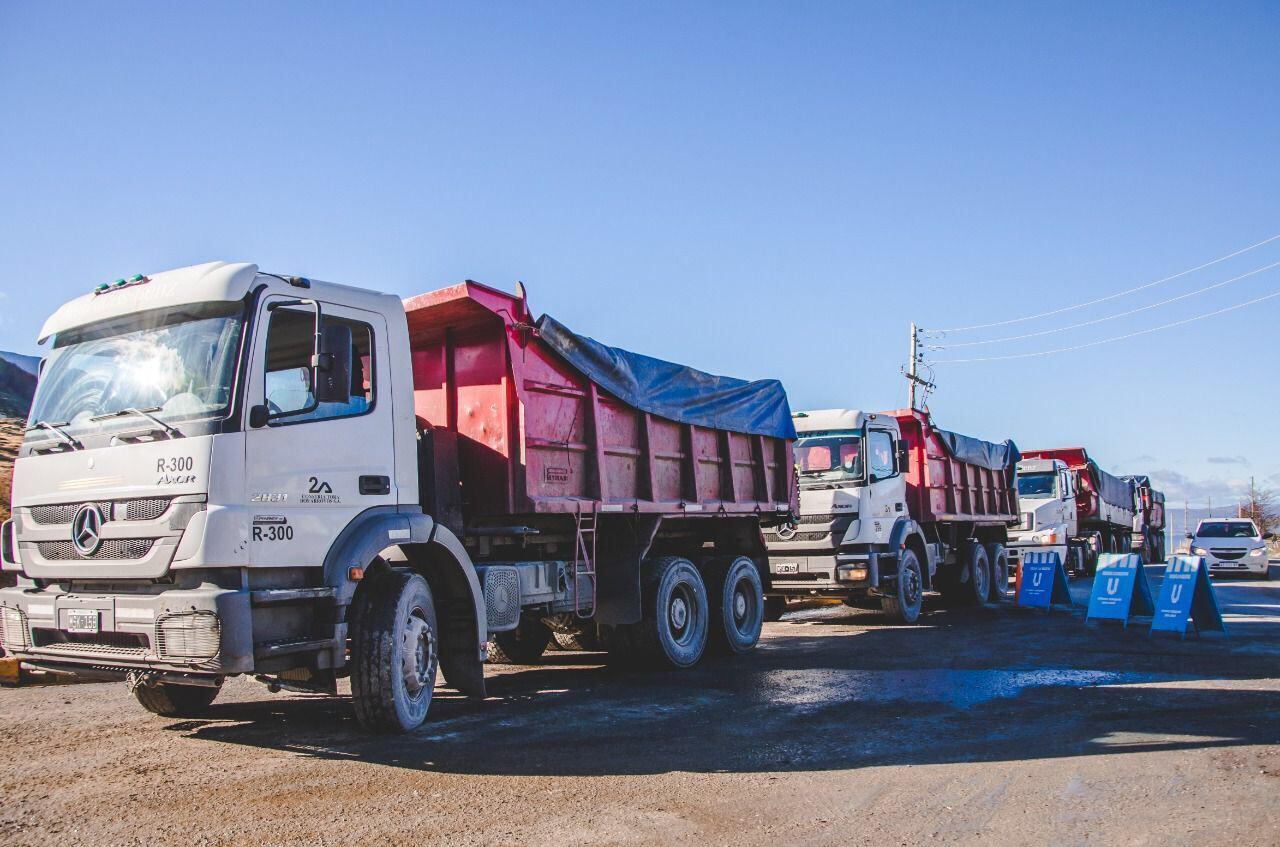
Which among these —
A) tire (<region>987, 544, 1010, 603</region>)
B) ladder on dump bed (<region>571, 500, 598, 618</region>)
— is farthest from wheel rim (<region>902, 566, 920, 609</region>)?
ladder on dump bed (<region>571, 500, 598, 618</region>)

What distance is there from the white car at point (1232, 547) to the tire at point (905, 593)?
15639 millimetres

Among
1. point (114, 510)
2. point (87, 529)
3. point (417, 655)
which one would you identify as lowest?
point (417, 655)

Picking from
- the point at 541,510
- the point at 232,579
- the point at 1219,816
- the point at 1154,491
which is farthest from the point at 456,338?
the point at 1154,491

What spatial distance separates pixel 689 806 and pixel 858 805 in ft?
2.84

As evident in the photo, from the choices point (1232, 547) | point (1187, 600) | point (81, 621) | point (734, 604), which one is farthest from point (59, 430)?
point (1232, 547)

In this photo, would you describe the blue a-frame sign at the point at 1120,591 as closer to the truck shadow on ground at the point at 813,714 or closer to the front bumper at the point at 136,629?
the truck shadow on ground at the point at 813,714

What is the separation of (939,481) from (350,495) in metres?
12.3

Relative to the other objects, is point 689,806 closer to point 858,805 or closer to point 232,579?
point 858,805

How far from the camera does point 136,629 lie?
5496 mm

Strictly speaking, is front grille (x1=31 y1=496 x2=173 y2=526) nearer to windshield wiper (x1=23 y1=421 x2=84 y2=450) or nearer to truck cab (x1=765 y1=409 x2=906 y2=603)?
windshield wiper (x1=23 y1=421 x2=84 y2=450)

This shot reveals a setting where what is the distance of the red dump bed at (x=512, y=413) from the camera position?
7695 millimetres

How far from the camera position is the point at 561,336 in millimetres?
8273

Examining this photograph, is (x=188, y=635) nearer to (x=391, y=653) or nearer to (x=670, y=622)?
(x=391, y=653)

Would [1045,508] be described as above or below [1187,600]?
above
